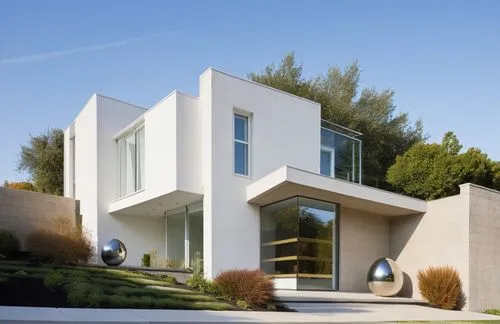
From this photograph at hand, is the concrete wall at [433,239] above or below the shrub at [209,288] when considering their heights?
above

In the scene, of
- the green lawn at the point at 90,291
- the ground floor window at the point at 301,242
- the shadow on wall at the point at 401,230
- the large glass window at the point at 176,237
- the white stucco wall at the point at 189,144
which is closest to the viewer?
the green lawn at the point at 90,291

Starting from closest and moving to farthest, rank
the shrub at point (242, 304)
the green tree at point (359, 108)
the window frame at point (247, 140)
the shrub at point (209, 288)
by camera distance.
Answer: the shrub at point (242, 304) < the shrub at point (209, 288) < the window frame at point (247, 140) < the green tree at point (359, 108)

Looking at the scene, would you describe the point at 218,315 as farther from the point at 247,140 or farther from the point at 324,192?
the point at 247,140

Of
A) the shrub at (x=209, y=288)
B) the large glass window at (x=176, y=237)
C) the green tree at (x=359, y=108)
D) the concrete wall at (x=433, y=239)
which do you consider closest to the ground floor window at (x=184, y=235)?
the large glass window at (x=176, y=237)

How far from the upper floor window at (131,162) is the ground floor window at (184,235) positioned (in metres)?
1.89

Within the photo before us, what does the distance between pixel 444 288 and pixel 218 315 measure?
9.47 metres

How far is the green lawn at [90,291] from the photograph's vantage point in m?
11.3

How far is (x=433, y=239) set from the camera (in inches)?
748

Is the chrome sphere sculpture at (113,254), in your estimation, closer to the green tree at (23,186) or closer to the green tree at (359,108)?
the green tree at (359,108)

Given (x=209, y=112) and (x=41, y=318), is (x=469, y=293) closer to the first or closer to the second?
(x=209, y=112)

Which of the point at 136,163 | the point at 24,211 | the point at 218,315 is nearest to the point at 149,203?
the point at 136,163

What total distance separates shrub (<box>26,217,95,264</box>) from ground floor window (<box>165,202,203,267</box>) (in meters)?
3.39

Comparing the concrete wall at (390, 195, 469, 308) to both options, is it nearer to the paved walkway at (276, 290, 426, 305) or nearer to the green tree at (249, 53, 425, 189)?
the paved walkway at (276, 290, 426, 305)

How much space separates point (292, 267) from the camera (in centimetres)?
1742
